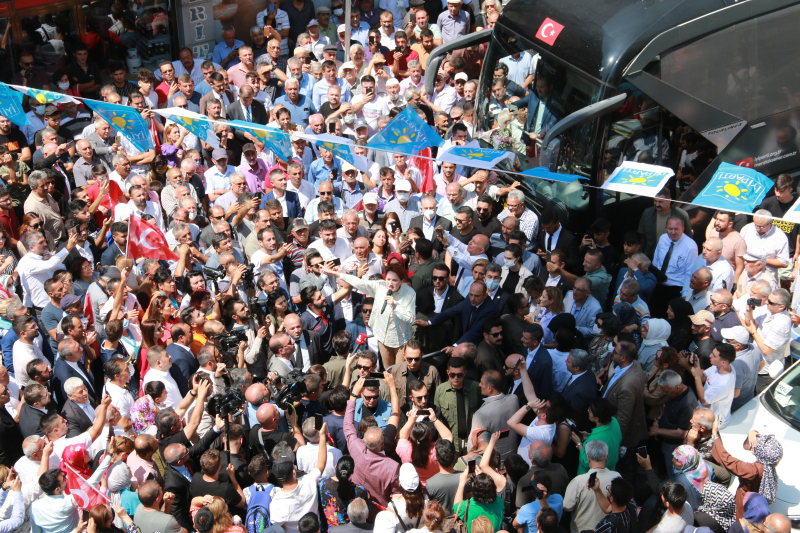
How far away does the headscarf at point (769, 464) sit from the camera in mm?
6742

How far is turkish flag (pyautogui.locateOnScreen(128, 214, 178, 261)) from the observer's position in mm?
9086

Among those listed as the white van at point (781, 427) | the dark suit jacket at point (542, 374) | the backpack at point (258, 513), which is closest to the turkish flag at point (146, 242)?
the backpack at point (258, 513)

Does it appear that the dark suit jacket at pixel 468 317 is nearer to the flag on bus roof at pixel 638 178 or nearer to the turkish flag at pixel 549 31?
the flag on bus roof at pixel 638 178

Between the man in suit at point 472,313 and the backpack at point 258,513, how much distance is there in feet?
9.48

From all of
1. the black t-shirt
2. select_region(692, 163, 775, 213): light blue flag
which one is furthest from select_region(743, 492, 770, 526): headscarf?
the black t-shirt

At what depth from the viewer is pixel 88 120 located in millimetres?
12484

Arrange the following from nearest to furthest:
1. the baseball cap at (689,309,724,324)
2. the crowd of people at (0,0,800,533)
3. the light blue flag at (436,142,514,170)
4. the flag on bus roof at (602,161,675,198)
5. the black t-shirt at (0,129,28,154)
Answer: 1. the crowd of people at (0,0,800,533)
2. the baseball cap at (689,309,724,324)
3. the flag on bus roof at (602,161,675,198)
4. the light blue flag at (436,142,514,170)
5. the black t-shirt at (0,129,28,154)

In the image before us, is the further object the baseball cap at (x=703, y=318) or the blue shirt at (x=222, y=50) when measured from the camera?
the blue shirt at (x=222, y=50)

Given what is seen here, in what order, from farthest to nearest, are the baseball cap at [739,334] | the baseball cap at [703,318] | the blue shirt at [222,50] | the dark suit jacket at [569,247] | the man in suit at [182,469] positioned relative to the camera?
the blue shirt at [222,50], the dark suit jacket at [569,247], the baseball cap at [703,318], the baseball cap at [739,334], the man in suit at [182,469]

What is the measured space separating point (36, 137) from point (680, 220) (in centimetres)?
863

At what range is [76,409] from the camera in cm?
755

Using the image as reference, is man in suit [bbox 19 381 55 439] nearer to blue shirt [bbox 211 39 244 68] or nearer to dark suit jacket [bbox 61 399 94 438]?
dark suit jacket [bbox 61 399 94 438]

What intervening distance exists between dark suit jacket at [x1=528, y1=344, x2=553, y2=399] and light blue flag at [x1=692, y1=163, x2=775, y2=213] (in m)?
2.06

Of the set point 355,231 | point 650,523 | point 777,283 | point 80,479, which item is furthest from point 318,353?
point 777,283
